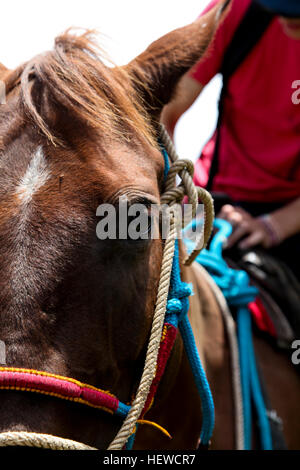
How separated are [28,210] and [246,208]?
1.77 m

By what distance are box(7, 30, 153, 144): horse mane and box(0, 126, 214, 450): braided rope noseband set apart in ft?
0.62

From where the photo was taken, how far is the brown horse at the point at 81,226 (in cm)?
119

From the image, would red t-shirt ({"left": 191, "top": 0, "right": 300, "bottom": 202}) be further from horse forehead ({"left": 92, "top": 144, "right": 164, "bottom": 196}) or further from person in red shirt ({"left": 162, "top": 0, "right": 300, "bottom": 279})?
horse forehead ({"left": 92, "top": 144, "right": 164, "bottom": 196})

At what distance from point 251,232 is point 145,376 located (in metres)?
1.41

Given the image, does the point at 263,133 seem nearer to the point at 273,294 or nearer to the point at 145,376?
the point at 273,294

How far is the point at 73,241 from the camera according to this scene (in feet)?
4.10

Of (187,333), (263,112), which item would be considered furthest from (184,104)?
(187,333)

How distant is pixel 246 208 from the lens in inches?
110

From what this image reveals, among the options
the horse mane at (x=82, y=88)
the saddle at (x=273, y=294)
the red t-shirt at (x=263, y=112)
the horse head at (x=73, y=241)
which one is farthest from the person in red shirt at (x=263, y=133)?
the horse head at (x=73, y=241)

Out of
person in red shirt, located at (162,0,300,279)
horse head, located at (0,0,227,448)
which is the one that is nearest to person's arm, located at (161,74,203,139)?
person in red shirt, located at (162,0,300,279)

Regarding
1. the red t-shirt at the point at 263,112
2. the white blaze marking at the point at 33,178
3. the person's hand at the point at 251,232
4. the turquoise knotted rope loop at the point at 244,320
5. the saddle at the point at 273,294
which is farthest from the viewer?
the red t-shirt at the point at 263,112

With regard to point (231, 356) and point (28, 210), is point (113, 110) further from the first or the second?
point (231, 356)

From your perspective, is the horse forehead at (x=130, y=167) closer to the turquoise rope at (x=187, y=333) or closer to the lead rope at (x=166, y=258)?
the lead rope at (x=166, y=258)
